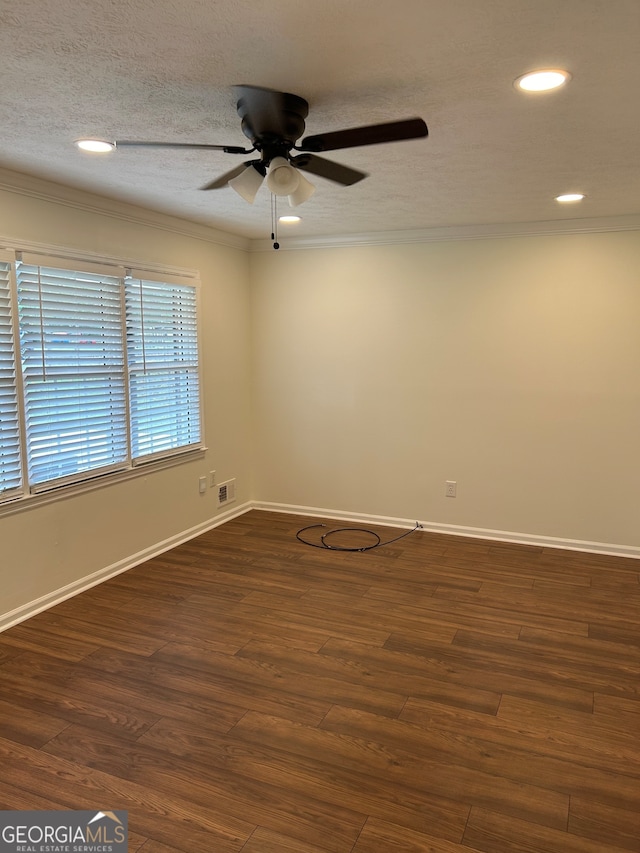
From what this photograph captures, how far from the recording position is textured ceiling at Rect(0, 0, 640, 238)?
5.45ft

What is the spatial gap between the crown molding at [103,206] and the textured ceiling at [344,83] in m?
0.09

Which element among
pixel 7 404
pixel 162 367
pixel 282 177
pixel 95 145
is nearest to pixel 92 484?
pixel 7 404

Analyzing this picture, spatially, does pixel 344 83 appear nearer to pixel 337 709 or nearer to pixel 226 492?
pixel 337 709

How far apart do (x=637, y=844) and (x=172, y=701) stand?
6.00ft

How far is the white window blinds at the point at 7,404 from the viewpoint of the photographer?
127 inches

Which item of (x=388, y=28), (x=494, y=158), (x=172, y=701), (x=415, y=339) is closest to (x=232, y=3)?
(x=388, y=28)

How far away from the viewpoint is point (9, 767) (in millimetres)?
2236

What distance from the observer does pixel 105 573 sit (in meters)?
4.02

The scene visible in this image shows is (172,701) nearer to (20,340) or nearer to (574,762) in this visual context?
(574,762)

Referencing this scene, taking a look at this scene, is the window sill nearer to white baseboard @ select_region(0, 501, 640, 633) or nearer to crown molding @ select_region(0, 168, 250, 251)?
white baseboard @ select_region(0, 501, 640, 633)

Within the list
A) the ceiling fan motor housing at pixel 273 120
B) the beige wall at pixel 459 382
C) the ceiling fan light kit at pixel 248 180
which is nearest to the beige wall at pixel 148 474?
the beige wall at pixel 459 382

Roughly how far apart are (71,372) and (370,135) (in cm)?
243

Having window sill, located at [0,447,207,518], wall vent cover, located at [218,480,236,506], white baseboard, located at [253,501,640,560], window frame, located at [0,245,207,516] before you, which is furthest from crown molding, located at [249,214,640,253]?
white baseboard, located at [253,501,640,560]

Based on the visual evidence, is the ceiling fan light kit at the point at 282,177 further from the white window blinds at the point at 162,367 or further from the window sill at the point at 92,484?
the window sill at the point at 92,484
